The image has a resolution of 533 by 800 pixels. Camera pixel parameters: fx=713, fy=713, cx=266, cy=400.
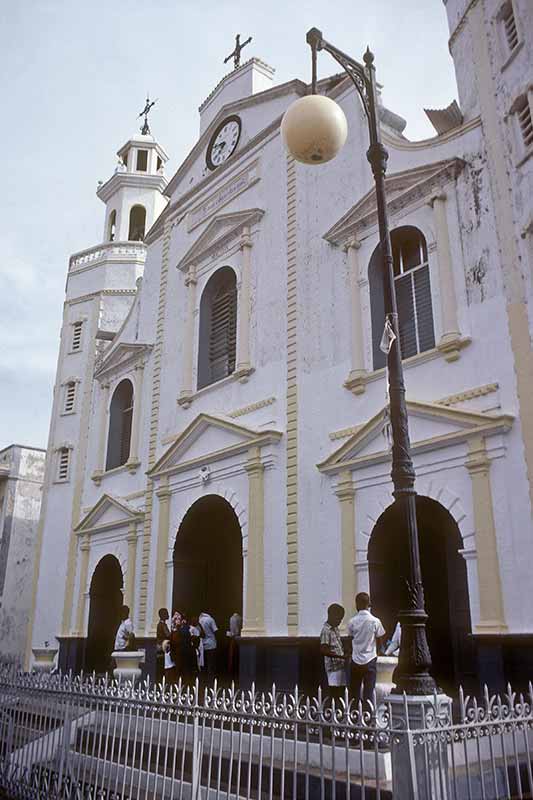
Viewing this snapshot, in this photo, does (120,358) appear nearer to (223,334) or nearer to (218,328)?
(218,328)

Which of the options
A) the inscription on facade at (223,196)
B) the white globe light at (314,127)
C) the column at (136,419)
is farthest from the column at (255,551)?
the white globe light at (314,127)

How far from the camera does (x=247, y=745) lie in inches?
278

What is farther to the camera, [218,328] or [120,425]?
[120,425]

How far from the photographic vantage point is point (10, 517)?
2477 centimetres

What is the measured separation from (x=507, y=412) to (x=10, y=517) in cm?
2017

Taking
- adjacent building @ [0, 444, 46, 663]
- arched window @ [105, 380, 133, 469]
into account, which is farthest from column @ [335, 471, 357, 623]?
adjacent building @ [0, 444, 46, 663]

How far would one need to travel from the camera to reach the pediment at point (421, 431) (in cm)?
906

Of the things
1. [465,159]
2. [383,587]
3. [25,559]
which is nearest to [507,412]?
[383,587]

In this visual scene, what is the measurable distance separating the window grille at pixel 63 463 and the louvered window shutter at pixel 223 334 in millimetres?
6366

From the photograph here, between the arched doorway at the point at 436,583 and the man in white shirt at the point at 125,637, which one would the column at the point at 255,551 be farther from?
the man in white shirt at the point at 125,637

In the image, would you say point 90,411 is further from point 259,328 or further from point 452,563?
point 452,563

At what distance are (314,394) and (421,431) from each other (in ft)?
7.88

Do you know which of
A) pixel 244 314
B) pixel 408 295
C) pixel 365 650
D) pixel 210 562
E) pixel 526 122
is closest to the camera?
pixel 365 650

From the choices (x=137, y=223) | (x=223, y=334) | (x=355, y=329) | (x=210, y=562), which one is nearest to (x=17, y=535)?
(x=137, y=223)
